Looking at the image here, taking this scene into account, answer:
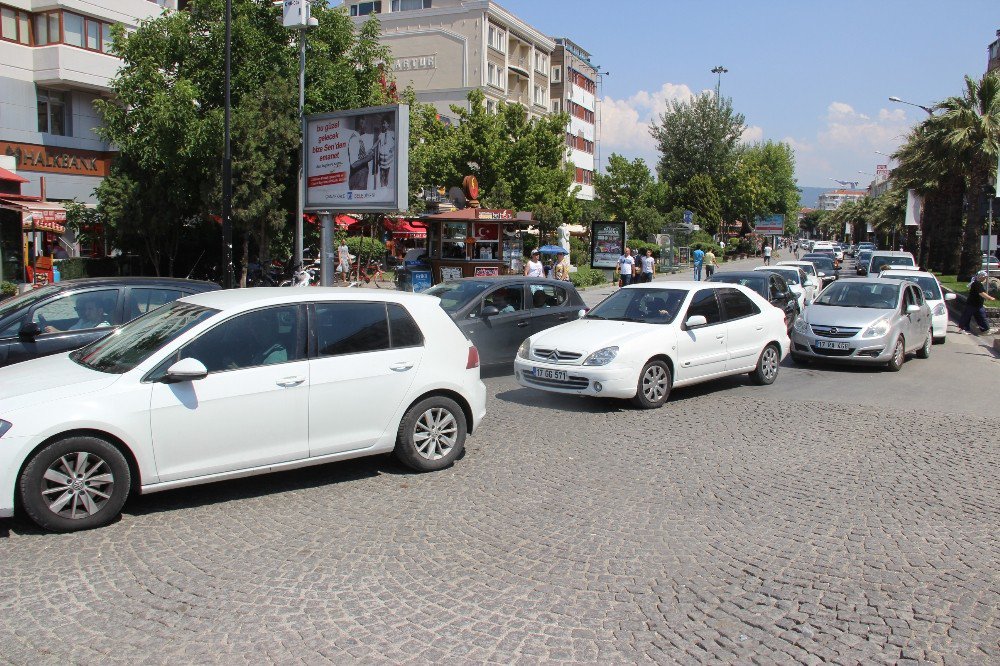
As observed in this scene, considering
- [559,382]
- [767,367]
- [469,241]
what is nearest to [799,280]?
[469,241]

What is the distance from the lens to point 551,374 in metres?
10.0

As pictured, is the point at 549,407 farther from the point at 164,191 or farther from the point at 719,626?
the point at 164,191

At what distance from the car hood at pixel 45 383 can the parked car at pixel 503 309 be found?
6151mm

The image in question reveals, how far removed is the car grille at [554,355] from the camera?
32.7 feet

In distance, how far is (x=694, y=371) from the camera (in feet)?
35.2

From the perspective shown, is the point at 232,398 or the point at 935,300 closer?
the point at 232,398

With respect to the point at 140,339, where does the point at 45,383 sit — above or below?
below

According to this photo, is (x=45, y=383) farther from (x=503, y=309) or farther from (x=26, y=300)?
(x=503, y=309)

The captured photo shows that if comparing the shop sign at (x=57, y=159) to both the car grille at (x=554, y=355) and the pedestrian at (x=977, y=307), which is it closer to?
the car grille at (x=554, y=355)

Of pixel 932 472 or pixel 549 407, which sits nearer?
pixel 932 472

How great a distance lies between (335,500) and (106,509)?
5.10ft

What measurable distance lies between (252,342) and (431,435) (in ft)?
5.62

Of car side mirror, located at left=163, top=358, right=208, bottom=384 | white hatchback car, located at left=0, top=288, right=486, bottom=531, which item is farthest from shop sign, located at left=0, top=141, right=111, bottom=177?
car side mirror, located at left=163, top=358, right=208, bottom=384

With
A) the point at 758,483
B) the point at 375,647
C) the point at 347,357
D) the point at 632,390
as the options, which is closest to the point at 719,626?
the point at 375,647
